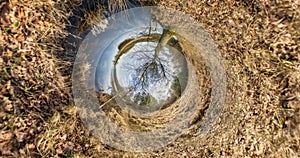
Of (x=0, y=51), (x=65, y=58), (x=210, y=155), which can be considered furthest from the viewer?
(x=210, y=155)

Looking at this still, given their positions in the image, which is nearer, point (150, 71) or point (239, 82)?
point (150, 71)

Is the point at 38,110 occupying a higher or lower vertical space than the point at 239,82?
lower

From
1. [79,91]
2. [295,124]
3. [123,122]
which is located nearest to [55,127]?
[79,91]

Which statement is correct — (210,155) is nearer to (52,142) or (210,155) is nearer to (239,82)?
(239,82)

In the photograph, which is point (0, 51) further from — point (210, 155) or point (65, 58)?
point (210, 155)

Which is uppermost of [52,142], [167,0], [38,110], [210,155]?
[167,0]

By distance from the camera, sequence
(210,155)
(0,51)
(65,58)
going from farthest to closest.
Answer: (210,155) < (65,58) < (0,51)
